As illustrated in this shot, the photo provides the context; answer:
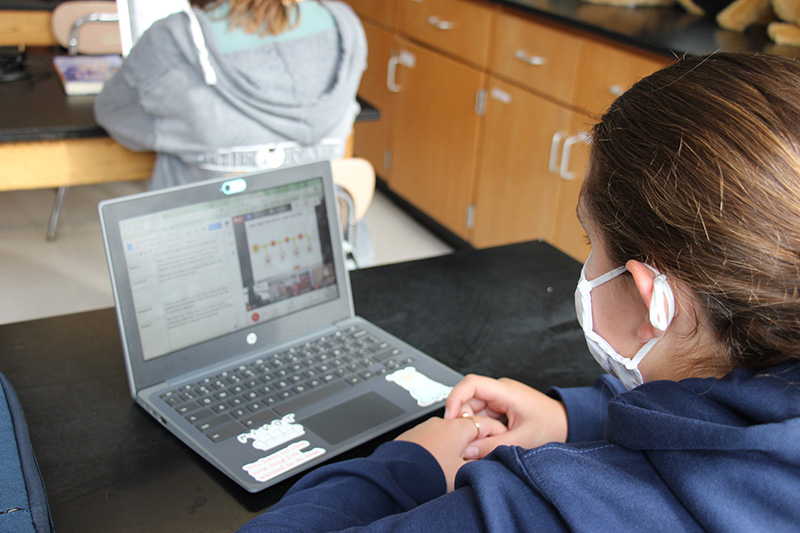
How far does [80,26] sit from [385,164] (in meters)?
1.41

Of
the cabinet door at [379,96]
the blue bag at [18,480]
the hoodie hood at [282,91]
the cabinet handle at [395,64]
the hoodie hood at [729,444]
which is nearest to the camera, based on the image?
the hoodie hood at [729,444]

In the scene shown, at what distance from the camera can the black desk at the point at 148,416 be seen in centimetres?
73

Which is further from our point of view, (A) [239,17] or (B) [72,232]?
(B) [72,232]

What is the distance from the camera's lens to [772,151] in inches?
20.2

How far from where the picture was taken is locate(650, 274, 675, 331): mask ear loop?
1.91 ft

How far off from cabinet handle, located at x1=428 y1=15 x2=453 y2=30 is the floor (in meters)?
0.87

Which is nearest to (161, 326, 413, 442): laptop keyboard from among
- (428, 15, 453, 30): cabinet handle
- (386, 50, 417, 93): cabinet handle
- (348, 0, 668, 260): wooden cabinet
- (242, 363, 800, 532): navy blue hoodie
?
(242, 363, 800, 532): navy blue hoodie

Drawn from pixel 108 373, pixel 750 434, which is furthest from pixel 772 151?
pixel 108 373

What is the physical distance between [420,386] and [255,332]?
216 mm

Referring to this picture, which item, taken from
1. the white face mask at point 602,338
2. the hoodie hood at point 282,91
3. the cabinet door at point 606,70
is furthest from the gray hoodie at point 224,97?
the white face mask at point 602,338

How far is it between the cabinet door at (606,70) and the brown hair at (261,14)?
0.82 m

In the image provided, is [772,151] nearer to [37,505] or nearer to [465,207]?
[37,505]

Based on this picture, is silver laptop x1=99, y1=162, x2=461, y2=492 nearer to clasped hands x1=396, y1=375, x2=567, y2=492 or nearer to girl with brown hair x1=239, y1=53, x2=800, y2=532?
clasped hands x1=396, y1=375, x2=567, y2=492

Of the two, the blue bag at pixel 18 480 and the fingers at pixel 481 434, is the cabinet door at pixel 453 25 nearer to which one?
the fingers at pixel 481 434
